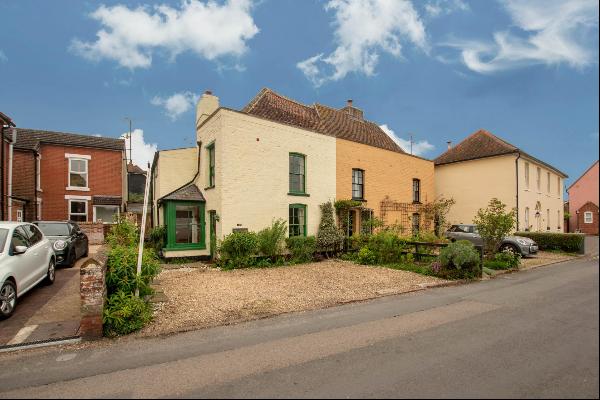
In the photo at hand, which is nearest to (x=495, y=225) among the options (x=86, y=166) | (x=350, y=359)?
(x=350, y=359)

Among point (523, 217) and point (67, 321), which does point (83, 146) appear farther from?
point (523, 217)

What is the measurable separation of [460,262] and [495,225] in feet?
12.5

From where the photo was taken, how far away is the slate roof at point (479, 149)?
2201 cm

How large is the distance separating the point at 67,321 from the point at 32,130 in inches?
932

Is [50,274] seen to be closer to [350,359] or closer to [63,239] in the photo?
[63,239]

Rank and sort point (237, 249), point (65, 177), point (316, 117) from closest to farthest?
1. point (237, 249)
2. point (316, 117)
3. point (65, 177)

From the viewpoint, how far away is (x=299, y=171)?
611 inches

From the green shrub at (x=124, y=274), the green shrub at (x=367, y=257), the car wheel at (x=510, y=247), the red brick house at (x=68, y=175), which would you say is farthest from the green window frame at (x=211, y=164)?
the car wheel at (x=510, y=247)

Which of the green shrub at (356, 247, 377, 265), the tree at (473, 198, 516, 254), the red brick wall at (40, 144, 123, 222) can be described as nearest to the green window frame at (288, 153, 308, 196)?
the green shrub at (356, 247, 377, 265)

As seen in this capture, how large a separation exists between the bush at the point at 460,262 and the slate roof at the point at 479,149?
1395 cm

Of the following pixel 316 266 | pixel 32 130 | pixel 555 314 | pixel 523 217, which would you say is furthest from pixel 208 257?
pixel 523 217

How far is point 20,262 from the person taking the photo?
22.5 ft

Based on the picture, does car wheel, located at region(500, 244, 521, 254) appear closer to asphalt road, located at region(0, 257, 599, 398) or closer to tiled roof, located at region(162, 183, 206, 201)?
asphalt road, located at region(0, 257, 599, 398)

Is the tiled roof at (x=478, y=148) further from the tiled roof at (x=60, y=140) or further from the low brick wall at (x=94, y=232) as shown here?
the tiled roof at (x=60, y=140)
